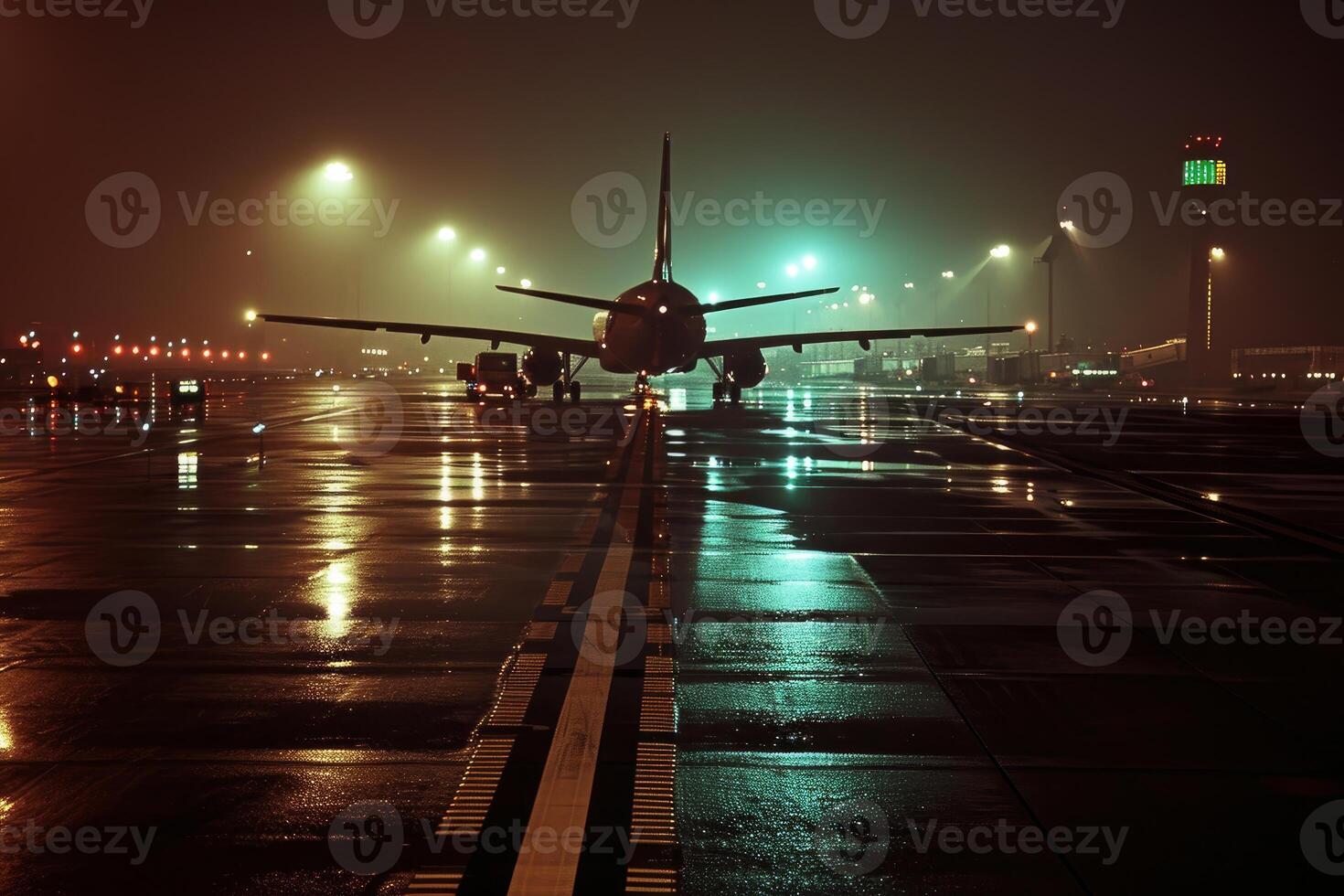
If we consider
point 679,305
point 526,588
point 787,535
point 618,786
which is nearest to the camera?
point 618,786

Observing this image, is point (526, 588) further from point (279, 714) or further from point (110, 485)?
point (110, 485)

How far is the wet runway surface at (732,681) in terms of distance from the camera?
591 cm

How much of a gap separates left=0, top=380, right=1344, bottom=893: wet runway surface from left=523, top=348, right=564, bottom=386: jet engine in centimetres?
3258

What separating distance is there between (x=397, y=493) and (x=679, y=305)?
26.3m

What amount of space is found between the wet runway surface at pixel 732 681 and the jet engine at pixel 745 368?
115 ft

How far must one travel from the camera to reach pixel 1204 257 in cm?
13100

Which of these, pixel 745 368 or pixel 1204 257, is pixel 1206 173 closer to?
pixel 1204 257

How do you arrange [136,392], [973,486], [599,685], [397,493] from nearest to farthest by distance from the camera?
[599,685], [397,493], [973,486], [136,392]

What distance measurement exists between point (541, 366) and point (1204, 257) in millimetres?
97168

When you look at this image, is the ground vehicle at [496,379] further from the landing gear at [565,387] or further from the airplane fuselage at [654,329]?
the airplane fuselage at [654,329]

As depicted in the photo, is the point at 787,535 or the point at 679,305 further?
the point at 679,305

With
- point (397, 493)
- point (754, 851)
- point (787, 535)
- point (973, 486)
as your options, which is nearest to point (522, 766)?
point (754, 851)

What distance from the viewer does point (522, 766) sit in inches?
277

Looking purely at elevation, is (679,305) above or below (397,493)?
above
